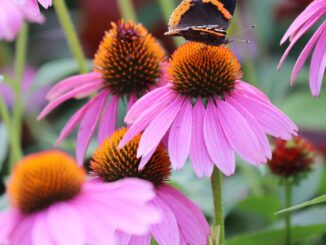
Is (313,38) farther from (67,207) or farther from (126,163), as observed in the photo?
(67,207)

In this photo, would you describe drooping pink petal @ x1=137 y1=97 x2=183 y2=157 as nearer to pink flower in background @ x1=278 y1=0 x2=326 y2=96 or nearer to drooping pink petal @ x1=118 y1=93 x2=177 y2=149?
drooping pink petal @ x1=118 y1=93 x2=177 y2=149

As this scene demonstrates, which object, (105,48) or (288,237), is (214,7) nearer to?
(105,48)

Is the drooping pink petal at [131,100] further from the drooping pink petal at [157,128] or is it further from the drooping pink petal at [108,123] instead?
the drooping pink petal at [157,128]

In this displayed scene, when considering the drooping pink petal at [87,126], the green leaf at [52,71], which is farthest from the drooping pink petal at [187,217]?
the green leaf at [52,71]

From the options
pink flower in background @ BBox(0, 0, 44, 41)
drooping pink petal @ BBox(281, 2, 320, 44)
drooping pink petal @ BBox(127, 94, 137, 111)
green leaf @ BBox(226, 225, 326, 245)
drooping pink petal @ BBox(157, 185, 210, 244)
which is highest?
pink flower in background @ BBox(0, 0, 44, 41)

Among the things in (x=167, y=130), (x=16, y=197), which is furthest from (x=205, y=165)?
(x=16, y=197)

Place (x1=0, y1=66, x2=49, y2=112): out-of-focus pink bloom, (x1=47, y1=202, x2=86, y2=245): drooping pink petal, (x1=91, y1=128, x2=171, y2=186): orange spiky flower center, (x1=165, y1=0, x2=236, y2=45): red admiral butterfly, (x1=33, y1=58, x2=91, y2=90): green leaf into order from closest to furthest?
(x1=47, y1=202, x2=86, y2=245): drooping pink petal → (x1=91, y1=128, x2=171, y2=186): orange spiky flower center → (x1=165, y1=0, x2=236, y2=45): red admiral butterfly → (x1=33, y1=58, x2=91, y2=90): green leaf → (x1=0, y1=66, x2=49, y2=112): out-of-focus pink bloom

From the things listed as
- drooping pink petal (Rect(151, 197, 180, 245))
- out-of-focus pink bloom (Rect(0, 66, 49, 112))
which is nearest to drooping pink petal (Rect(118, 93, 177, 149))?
drooping pink petal (Rect(151, 197, 180, 245))
